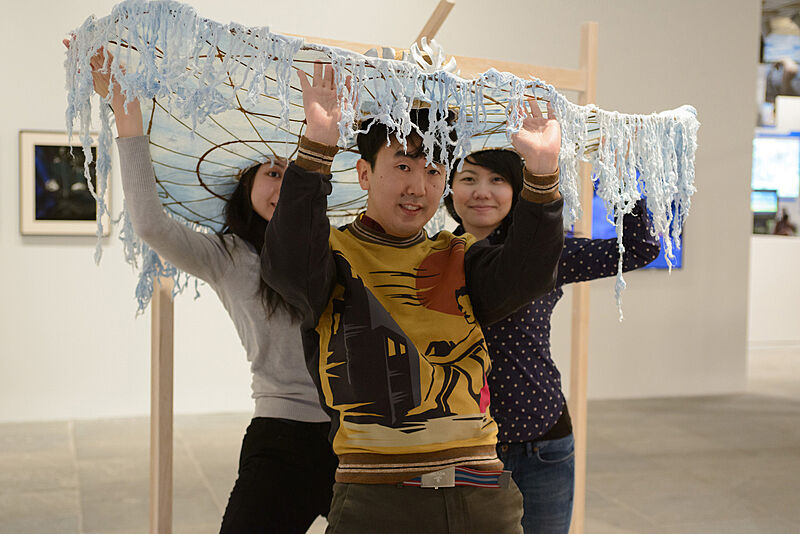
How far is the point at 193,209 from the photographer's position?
2.23 m

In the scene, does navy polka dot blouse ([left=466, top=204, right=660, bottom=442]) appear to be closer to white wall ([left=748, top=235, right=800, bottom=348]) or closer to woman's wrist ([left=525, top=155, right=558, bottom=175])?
woman's wrist ([left=525, top=155, right=558, bottom=175])

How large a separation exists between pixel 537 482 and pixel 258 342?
78 centimetres

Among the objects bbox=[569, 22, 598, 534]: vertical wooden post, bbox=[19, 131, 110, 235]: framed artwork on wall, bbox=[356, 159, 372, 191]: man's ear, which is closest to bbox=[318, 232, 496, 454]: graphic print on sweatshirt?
bbox=[356, 159, 372, 191]: man's ear

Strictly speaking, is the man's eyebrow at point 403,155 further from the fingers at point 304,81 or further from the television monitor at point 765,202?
the television monitor at point 765,202

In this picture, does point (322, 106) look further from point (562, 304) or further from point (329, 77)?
point (562, 304)

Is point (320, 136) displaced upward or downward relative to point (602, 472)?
upward

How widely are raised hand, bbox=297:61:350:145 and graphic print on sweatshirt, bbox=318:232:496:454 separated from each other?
9.3 inches

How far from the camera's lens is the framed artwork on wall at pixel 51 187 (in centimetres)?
552

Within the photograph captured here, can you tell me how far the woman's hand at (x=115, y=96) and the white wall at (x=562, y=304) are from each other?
13.7 feet

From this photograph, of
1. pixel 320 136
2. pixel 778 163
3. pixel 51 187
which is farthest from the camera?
pixel 778 163

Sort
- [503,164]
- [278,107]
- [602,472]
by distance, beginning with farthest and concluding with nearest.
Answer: [602,472]
[503,164]
[278,107]

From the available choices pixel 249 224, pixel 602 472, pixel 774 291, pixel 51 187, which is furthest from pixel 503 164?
pixel 774 291

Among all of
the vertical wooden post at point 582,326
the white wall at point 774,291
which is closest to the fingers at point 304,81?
the vertical wooden post at point 582,326

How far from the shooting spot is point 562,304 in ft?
21.1
